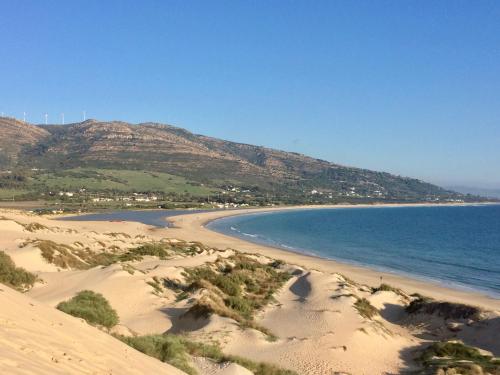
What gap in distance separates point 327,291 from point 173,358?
18.7 m

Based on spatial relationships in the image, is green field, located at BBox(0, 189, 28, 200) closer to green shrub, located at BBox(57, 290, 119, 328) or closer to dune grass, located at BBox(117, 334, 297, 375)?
green shrub, located at BBox(57, 290, 119, 328)

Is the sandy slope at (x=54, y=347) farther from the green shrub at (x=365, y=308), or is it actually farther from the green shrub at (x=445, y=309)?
the green shrub at (x=445, y=309)

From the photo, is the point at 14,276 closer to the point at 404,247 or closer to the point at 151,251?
the point at 151,251

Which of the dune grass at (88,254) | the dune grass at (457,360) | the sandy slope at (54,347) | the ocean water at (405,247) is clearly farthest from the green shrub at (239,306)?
the ocean water at (405,247)

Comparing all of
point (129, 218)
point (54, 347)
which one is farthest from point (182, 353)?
point (129, 218)

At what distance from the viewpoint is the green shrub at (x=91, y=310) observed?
16.3m

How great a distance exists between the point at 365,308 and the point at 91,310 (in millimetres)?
15373

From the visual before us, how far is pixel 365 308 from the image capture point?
25797 millimetres

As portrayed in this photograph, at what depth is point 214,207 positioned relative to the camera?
170m

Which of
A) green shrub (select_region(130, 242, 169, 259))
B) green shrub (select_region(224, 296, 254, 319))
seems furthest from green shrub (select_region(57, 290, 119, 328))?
green shrub (select_region(130, 242, 169, 259))

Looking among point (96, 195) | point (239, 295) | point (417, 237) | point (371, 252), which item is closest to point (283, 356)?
point (239, 295)

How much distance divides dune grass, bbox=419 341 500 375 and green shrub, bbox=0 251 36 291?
778 inches

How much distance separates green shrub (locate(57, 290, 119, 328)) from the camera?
16284 mm

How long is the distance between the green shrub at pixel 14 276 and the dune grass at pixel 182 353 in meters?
13.3
